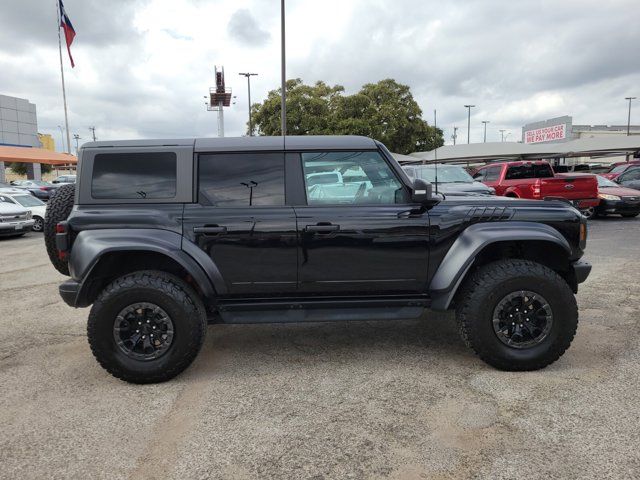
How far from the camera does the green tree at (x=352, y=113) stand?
35625 mm

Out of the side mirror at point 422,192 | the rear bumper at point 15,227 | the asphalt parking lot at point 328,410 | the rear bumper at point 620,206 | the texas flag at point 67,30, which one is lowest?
the asphalt parking lot at point 328,410

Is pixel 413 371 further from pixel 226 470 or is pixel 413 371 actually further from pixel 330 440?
pixel 226 470

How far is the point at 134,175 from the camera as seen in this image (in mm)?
3586

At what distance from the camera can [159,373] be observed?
3434 mm

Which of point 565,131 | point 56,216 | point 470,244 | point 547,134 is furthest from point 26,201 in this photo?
point 547,134

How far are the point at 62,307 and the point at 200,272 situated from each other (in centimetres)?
322

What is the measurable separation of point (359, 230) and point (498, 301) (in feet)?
3.77

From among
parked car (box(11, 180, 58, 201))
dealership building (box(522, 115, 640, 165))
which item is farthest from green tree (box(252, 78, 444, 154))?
dealership building (box(522, 115, 640, 165))

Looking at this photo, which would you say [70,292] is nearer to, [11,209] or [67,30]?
[11,209]

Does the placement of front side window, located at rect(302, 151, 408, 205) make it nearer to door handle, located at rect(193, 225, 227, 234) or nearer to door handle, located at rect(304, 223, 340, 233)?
door handle, located at rect(304, 223, 340, 233)

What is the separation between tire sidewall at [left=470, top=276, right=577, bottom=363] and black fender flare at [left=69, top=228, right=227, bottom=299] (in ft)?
6.40

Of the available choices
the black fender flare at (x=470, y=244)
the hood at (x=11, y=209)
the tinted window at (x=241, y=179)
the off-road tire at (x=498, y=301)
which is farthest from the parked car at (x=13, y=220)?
the off-road tire at (x=498, y=301)

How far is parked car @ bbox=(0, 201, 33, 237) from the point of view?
1255cm

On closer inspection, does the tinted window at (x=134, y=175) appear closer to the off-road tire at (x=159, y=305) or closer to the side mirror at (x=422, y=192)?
the off-road tire at (x=159, y=305)
